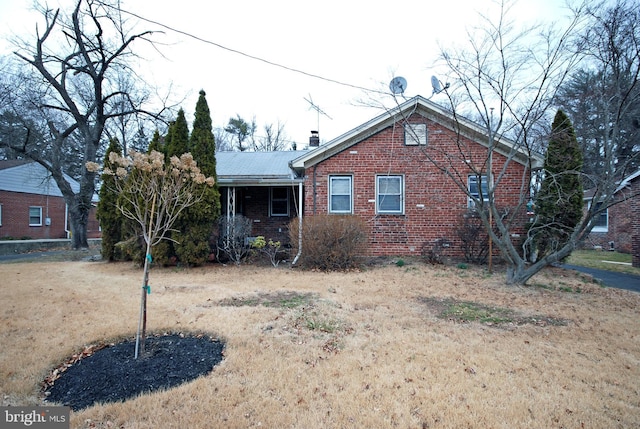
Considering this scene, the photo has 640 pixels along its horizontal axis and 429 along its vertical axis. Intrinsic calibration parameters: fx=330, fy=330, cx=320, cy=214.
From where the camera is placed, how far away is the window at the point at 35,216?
75.8 feet

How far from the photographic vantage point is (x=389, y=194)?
454 inches

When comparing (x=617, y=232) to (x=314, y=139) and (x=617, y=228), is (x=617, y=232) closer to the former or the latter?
(x=617, y=228)

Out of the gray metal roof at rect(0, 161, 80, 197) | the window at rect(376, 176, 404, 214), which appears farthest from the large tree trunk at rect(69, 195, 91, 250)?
the window at rect(376, 176, 404, 214)

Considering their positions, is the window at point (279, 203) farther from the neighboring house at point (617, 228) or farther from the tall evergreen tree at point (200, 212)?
the neighboring house at point (617, 228)

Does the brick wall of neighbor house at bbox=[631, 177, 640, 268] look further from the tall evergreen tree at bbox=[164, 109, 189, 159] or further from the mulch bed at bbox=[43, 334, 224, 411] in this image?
the tall evergreen tree at bbox=[164, 109, 189, 159]

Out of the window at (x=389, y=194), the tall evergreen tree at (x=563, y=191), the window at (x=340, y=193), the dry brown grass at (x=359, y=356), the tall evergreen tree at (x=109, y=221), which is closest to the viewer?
the dry brown grass at (x=359, y=356)

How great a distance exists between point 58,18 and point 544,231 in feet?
75.7

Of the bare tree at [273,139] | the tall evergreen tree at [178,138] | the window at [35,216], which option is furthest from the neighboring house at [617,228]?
the window at [35,216]

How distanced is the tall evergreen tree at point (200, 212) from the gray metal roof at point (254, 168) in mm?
1535

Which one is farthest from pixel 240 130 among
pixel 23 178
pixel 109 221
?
pixel 109 221

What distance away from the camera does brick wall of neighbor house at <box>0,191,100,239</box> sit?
21469mm

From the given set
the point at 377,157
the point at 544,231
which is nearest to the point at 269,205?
the point at 377,157

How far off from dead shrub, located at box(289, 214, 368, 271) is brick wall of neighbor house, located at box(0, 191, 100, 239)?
2316cm

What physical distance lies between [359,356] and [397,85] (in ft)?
23.8
